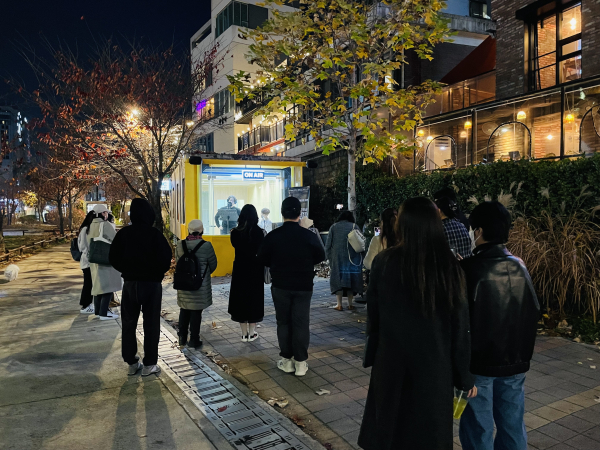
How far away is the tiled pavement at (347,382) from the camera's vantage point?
12.8 feet

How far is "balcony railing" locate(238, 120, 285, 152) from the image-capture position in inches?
1089

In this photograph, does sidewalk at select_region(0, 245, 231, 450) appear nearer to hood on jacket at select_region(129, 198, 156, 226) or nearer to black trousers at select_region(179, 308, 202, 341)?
black trousers at select_region(179, 308, 202, 341)

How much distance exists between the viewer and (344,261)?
8273mm

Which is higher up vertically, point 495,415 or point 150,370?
point 495,415

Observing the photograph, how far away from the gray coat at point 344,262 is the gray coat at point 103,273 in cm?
374

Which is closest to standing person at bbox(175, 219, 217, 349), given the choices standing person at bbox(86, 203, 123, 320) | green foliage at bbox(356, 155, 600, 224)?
standing person at bbox(86, 203, 123, 320)

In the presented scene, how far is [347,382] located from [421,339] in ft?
9.15

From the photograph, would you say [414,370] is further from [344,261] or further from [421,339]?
[344,261]

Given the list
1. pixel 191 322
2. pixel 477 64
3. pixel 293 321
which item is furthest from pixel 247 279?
pixel 477 64

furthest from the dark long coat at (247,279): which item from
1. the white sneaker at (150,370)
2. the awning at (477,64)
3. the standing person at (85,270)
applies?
the awning at (477,64)

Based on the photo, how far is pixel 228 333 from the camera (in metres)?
7.08

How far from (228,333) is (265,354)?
123 centimetres

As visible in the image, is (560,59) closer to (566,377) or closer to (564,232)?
(564,232)

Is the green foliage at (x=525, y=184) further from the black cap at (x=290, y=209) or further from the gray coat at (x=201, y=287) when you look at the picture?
the gray coat at (x=201, y=287)
